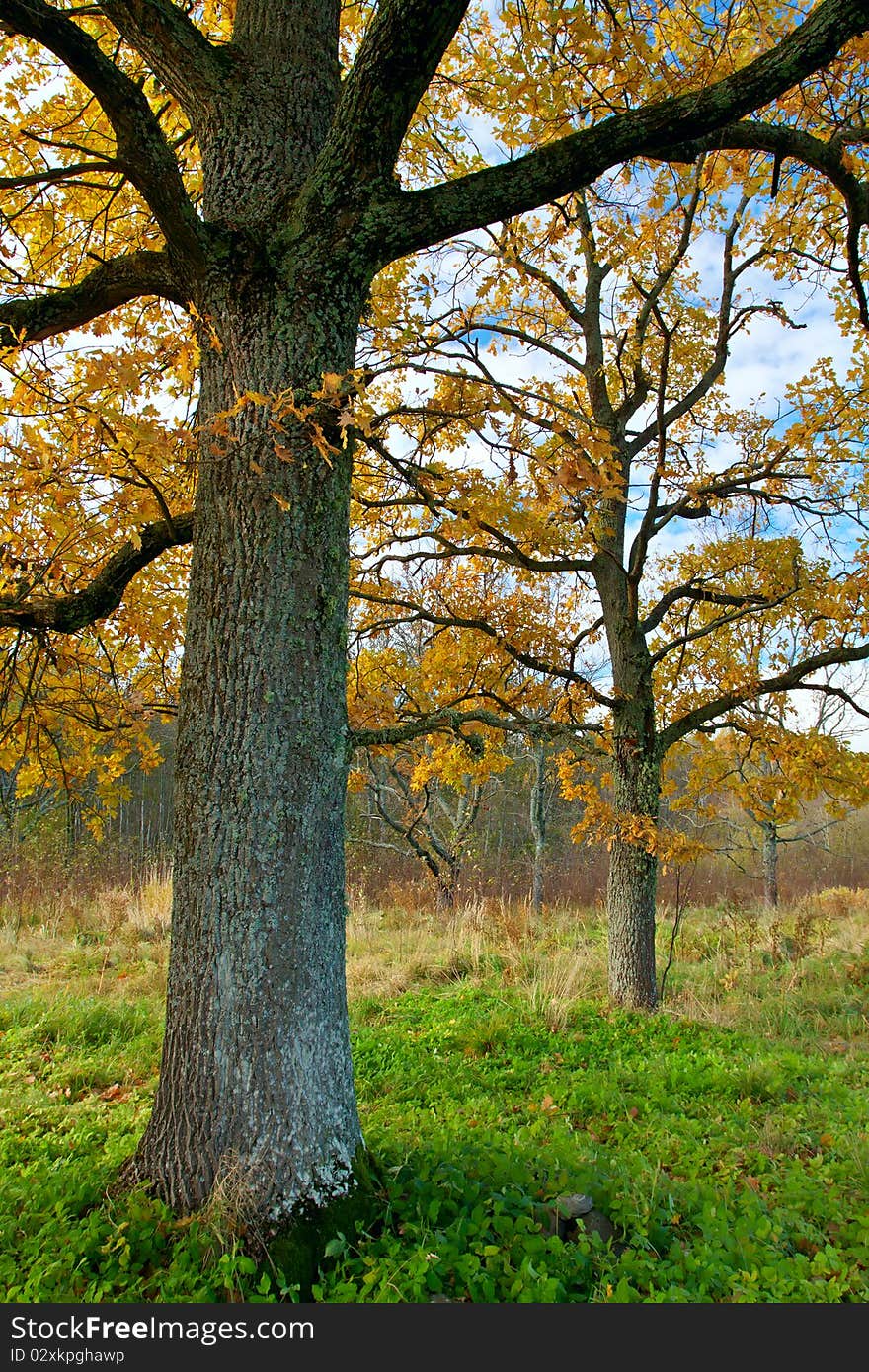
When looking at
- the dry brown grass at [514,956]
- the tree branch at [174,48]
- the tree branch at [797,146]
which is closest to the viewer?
the tree branch at [174,48]

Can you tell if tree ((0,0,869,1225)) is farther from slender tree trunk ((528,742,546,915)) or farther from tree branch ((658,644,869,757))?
slender tree trunk ((528,742,546,915))

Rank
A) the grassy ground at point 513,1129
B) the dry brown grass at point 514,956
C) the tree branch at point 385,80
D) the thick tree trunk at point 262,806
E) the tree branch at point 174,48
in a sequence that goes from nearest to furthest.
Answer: the grassy ground at point 513,1129, the thick tree trunk at point 262,806, the tree branch at point 385,80, the tree branch at point 174,48, the dry brown grass at point 514,956

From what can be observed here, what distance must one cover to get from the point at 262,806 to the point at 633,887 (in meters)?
4.90

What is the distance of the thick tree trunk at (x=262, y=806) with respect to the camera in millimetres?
2559

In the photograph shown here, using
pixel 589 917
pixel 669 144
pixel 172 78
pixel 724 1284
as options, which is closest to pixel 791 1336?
pixel 724 1284

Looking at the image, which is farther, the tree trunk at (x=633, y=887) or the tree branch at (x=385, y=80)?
the tree trunk at (x=633, y=887)

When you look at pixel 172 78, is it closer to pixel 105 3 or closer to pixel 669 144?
pixel 105 3

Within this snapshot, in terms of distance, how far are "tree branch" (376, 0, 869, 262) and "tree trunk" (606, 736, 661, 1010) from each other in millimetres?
4856

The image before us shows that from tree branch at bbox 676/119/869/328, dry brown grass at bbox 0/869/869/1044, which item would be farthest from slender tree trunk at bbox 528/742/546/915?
tree branch at bbox 676/119/869/328

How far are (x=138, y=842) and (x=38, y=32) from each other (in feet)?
72.8

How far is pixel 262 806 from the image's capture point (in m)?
2.65

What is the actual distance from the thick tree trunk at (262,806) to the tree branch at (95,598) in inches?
21.8

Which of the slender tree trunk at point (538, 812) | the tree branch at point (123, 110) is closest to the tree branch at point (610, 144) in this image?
→ the tree branch at point (123, 110)

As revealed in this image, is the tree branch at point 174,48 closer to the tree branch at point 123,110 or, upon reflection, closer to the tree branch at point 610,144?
the tree branch at point 123,110
